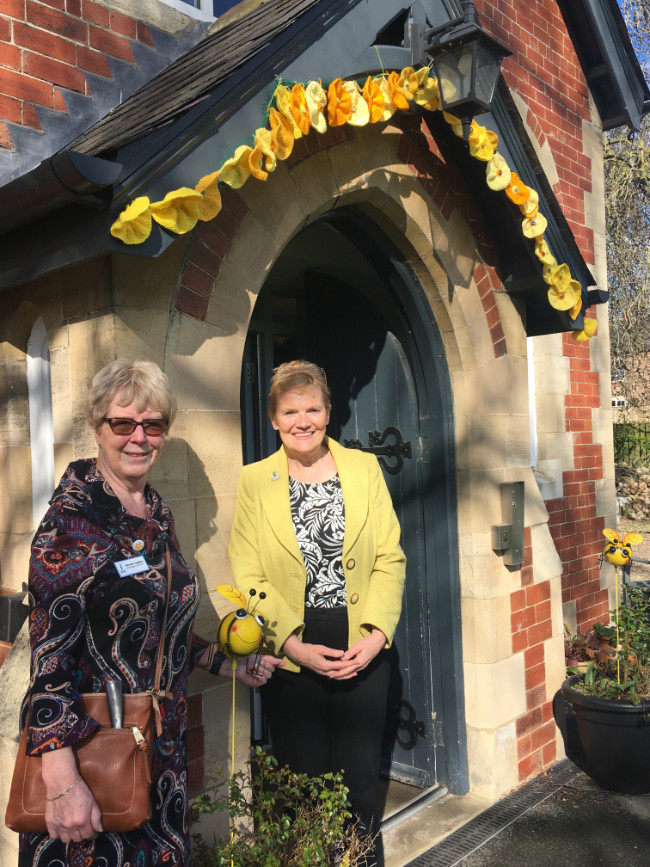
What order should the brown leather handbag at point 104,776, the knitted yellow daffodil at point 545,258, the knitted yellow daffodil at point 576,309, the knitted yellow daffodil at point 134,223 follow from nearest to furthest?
the brown leather handbag at point 104,776 → the knitted yellow daffodil at point 134,223 → the knitted yellow daffodil at point 545,258 → the knitted yellow daffodil at point 576,309

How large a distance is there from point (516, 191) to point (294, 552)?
7.26 feet

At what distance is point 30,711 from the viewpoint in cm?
188

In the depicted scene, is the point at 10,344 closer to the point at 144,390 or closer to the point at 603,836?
the point at 144,390

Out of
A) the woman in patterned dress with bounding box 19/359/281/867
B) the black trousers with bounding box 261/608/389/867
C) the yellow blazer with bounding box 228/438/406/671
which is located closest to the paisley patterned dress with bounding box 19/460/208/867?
the woman in patterned dress with bounding box 19/359/281/867

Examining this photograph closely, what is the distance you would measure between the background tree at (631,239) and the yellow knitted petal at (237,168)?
13522mm

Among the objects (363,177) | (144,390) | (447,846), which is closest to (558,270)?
(363,177)

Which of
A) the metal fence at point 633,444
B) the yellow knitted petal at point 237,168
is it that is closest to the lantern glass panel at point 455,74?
the yellow knitted petal at point 237,168

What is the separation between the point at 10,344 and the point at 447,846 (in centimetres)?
314

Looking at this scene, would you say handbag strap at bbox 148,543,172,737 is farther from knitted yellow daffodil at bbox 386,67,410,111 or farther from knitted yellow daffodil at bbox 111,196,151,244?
knitted yellow daffodil at bbox 386,67,410,111

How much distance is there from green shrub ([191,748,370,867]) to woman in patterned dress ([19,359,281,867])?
0.25 metres

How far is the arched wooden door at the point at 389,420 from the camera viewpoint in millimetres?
4348

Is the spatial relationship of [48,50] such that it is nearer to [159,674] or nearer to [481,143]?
[481,143]

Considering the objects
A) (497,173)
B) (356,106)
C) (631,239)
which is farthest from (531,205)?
(631,239)

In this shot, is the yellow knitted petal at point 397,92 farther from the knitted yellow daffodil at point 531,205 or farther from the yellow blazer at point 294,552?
the yellow blazer at point 294,552
